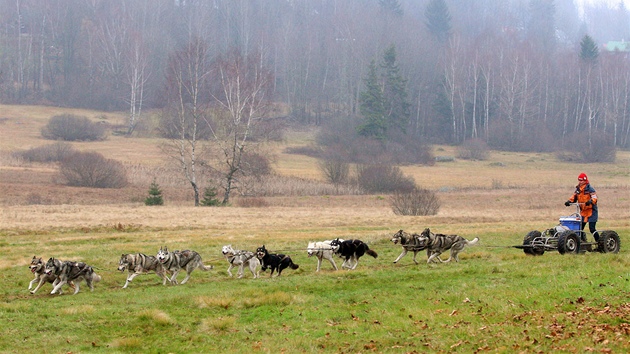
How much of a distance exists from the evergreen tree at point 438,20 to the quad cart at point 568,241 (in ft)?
408

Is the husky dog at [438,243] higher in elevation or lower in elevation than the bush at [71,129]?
lower

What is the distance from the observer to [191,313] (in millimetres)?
13828

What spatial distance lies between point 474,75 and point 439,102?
709 centimetres

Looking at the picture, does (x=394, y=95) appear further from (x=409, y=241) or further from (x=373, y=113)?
(x=409, y=241)

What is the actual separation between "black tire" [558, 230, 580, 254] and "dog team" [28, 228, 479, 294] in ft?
7.72

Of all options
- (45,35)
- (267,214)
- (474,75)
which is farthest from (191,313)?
(45,35)

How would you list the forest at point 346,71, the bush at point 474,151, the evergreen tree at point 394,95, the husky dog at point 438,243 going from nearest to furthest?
the husky dog at point 438,243 < the bush at point 474,151 < the evergreen tree at point 394,95 < the forest at point 346,71

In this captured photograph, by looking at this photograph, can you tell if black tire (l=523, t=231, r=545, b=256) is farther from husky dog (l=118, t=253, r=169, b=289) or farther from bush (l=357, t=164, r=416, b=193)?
bush (l=357, t=164, r=416, b=193)

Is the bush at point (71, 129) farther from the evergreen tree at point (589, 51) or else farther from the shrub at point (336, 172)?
the evergreen tree at point (589, 51)

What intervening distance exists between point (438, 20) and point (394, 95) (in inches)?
1816

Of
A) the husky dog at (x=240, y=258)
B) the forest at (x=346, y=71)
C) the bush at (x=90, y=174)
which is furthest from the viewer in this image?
the forest at (x=346, y=71)

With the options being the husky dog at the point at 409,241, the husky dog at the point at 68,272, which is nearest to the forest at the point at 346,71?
the husky dog at the point at 409,241

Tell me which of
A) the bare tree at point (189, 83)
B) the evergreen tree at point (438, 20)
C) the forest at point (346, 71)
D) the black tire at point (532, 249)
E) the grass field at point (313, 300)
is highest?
the evergreen tree at point (438, 20)

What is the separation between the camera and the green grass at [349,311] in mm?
11078
